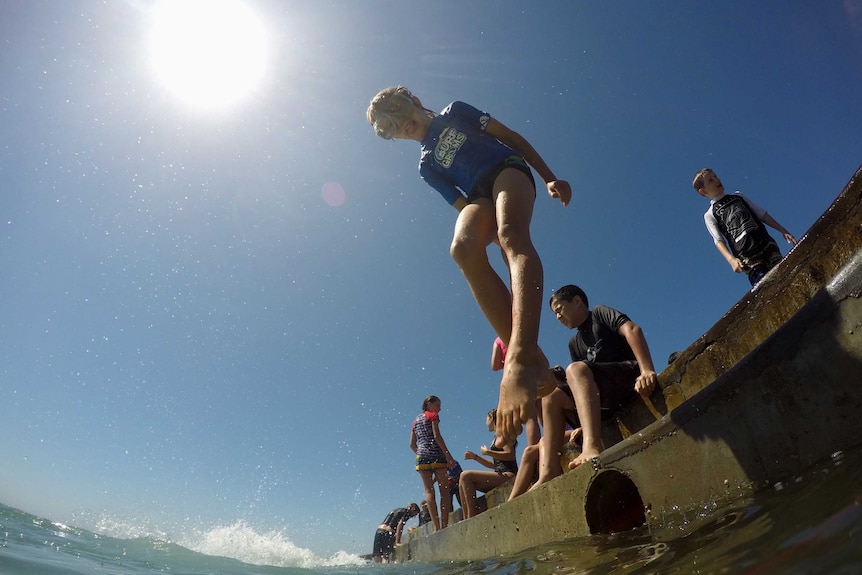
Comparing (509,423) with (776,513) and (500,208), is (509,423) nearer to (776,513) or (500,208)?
(776,513)

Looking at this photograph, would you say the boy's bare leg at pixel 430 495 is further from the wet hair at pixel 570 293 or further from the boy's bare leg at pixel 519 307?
the boy's bare leg at pixel 519 307

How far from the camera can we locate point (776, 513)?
43.4 inches

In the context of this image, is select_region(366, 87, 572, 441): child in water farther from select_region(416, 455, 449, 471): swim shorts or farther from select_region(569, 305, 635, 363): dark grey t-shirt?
select_region(416, 455, 449, 471): swim shorts

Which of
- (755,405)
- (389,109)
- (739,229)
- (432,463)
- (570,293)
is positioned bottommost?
(755,405)

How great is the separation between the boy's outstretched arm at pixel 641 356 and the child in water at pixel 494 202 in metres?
0.81

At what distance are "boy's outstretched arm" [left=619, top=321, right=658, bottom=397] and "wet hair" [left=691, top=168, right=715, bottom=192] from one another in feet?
8.88

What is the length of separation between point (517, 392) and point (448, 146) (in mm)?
1966

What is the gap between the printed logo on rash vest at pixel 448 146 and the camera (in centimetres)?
310

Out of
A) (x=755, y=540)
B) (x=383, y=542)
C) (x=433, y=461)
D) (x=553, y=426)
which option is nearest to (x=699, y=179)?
(x=553, y=426)

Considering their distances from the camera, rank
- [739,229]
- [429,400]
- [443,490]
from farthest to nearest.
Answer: [429,400], [443,490], [739,229]

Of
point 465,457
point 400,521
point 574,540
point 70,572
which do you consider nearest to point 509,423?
point 574,540

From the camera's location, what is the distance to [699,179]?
16.2ft

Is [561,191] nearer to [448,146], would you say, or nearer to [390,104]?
[448,146]

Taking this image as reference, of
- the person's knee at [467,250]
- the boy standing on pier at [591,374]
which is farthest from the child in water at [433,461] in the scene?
the person's knee at [467,250]
